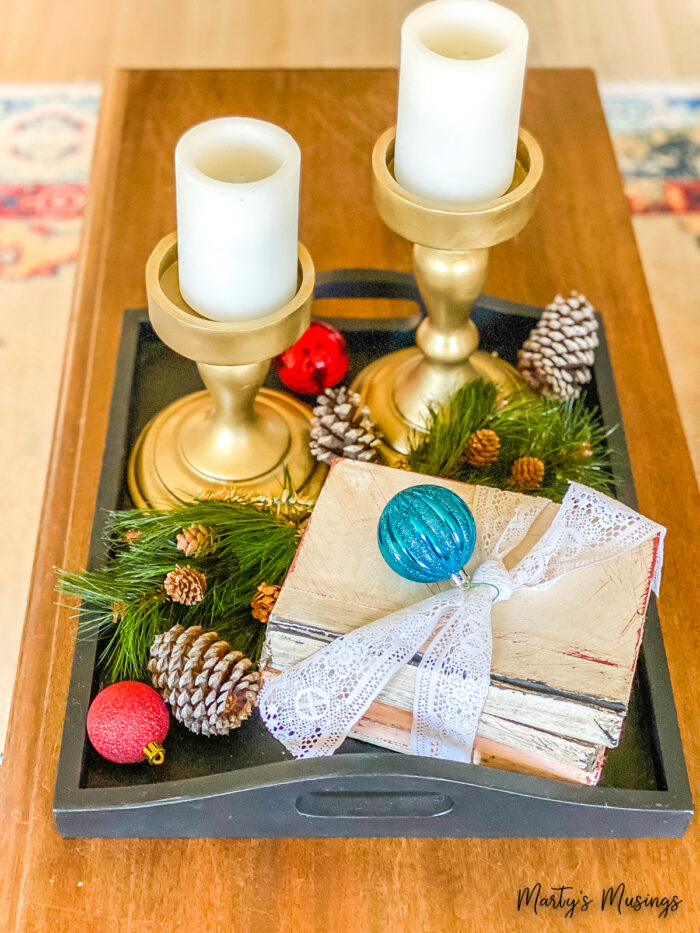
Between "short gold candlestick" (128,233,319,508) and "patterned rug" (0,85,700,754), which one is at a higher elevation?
"short gold candlestick" (128,233,319,508)

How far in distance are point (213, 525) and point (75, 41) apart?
1297mm

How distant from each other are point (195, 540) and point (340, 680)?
0.13 m

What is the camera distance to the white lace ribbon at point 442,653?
0.51 metres

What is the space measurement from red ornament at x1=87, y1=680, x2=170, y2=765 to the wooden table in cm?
5

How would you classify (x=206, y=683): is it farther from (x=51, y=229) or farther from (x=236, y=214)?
(x=51, y=229)

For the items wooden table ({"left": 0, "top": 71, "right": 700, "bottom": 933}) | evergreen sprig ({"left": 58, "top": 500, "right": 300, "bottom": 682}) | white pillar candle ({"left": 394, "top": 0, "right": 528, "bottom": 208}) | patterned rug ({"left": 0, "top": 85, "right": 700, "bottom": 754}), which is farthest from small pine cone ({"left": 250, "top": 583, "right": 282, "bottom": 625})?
patterned rug ({"left": 0, "top": 85, "right": 700, "bottom": 754})

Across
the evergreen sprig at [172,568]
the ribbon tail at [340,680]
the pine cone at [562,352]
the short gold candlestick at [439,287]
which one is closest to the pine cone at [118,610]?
the evergreen sprig at [172,568]

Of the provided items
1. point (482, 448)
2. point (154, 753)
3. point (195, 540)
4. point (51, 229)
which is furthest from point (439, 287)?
point (51, 229)

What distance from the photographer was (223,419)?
2.15 feet

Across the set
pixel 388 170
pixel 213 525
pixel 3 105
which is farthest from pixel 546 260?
pixel 3 105

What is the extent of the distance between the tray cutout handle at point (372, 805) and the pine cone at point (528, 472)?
0.65 ft

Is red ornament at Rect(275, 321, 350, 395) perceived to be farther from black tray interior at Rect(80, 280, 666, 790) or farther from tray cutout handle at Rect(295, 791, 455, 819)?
tray cutout handle at Rect(295, 791, 455, 819)

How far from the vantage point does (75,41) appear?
1.66m

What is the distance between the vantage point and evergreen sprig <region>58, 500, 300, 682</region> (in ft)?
1.94
